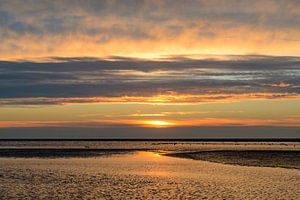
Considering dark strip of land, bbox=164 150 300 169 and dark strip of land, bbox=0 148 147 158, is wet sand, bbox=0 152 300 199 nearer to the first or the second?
dark strip of land, bbox=164 150 300 169

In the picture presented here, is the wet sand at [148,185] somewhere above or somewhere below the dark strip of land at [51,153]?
below

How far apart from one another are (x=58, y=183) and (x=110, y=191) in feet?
23.1

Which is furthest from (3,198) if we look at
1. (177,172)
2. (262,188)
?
(177,172)

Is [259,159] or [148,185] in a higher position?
[259,159]

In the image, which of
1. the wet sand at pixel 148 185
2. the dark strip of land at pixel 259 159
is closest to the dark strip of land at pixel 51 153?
the dark strip of land at pixel 259 159

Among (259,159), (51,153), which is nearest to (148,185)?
(259,159)

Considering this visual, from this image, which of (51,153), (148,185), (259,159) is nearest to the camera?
(148,185)

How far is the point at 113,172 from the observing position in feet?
171

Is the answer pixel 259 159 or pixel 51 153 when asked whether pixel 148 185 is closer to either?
pixel 259 159

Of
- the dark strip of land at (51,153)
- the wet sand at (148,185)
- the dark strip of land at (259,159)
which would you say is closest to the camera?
the wet sand at (148,185)

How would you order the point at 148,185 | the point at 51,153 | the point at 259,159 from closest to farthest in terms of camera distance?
1. the point at 148,185
2. the point at 259,159
3. the point at 51,153

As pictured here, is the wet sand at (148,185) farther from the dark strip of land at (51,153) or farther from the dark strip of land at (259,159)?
the dark strip of land at (51,153)

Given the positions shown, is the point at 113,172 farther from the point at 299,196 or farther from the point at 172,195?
the point at 299,196

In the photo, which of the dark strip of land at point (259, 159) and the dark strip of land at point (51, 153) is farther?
the dark strip of land at point (51, 153)
